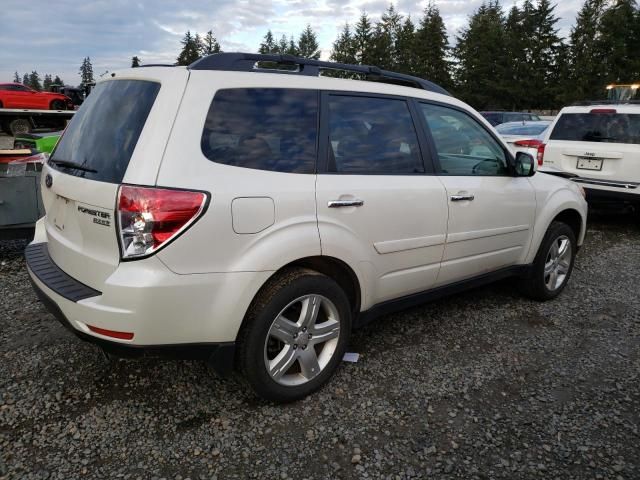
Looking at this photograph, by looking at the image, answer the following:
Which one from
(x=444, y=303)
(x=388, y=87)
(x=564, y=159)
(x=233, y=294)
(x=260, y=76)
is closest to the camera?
(x=233, y=294)

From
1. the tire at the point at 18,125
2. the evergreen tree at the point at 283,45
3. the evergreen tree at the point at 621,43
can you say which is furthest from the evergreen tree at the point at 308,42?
the tire at the point at 18,125

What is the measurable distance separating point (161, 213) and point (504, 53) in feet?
199

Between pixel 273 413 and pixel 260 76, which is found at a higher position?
pixel 260 76

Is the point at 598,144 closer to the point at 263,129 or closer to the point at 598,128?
the point at 598,128

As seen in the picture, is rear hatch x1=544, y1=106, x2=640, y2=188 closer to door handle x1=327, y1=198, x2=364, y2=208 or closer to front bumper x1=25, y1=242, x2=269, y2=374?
door handle x1=327, y1=198, x2=364, y2=208

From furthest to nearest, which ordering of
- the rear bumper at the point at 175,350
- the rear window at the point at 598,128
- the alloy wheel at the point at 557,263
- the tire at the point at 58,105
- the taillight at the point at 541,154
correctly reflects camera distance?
the tire at the point at 58,105, the taillight at the point at 541,154, the rear window at the point at 598,128, the alloy wheel at the point at 557,263, the rear bumper at the point at 175,350

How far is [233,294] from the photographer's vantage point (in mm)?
2338

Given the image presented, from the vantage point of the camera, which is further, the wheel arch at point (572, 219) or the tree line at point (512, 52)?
the tree line at point (512, 52)

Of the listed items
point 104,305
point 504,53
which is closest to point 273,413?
point 104,305

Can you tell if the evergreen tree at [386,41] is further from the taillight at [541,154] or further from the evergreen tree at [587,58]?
the taillight at [541,154]

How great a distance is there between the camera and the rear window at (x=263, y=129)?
238 centimetres

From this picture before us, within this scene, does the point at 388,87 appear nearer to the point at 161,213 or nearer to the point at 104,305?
the point at 161,213

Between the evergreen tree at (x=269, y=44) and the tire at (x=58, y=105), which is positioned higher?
the evergreen tree at (x=269, y=44)

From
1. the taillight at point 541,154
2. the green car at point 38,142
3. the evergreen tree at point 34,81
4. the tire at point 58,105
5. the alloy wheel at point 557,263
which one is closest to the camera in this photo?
the alloy wheel at point 557,263
